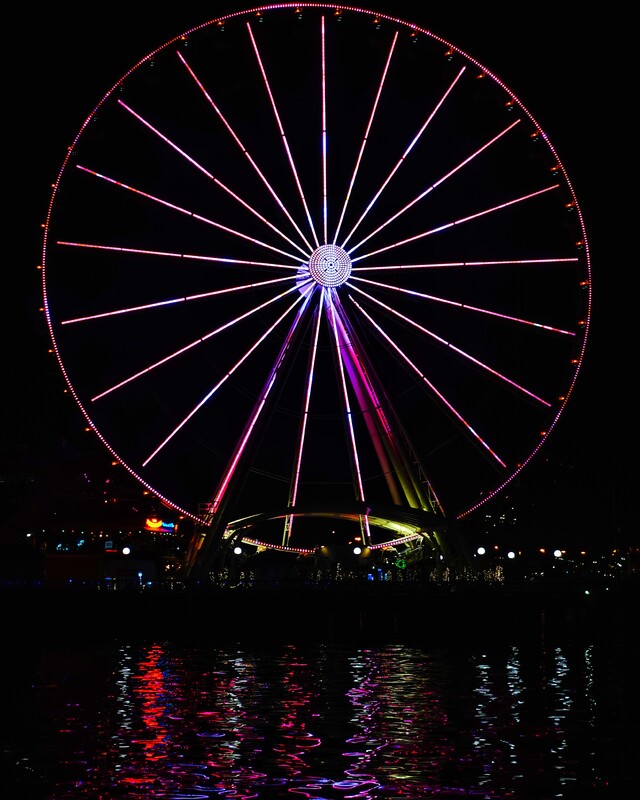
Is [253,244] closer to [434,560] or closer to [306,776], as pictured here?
Result: [434,560]

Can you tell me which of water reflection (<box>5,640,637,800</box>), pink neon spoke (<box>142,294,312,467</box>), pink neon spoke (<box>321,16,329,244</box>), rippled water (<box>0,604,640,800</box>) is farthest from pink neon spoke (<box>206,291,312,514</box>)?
water reflection (<box>5,640,637,800</box>)

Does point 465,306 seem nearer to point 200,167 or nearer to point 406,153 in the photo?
point 406,153

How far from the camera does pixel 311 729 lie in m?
20.3

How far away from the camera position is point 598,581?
6084cm

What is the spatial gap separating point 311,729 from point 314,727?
26cm

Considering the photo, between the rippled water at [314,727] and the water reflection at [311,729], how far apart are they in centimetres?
4

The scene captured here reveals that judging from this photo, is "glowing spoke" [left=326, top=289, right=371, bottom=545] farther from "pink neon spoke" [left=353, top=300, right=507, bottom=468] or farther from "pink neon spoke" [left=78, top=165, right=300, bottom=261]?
"pink neon spoke" [left=78, top=165, right=300, bottom=261]

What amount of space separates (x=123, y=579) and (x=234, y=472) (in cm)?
944

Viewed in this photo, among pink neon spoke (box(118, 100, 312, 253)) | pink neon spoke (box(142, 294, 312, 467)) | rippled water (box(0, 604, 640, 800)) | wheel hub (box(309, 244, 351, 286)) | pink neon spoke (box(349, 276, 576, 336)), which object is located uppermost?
pink neon spoke (box(118, 100, 312, 253))

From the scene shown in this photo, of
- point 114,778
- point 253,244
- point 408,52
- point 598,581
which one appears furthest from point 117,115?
point 598,581

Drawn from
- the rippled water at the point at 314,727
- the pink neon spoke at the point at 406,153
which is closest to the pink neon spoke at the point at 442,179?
the pink neon spoke at the point at 406,153

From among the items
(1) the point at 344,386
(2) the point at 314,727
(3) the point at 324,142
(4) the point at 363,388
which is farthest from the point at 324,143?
(2) the point at 314,727

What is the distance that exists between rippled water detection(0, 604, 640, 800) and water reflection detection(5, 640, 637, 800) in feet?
0.13

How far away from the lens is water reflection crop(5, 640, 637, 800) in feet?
51.8
